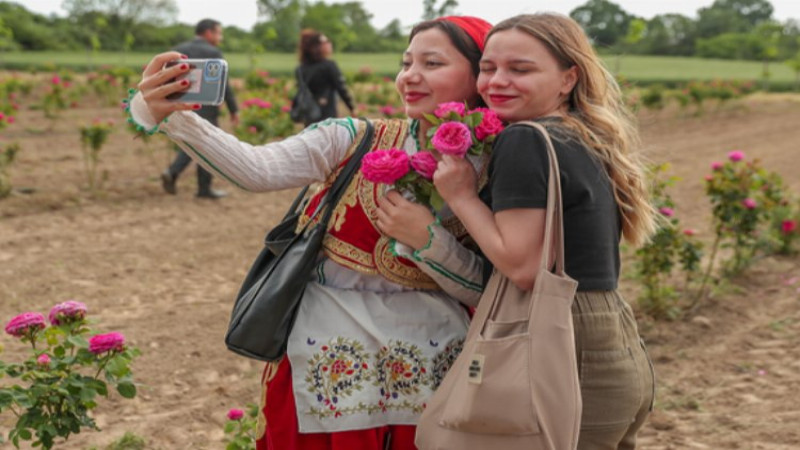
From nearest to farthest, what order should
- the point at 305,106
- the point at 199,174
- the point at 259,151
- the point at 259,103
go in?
1. the point at 259,151
2. the point at 199,174
3. the point at 305,106
4. the point at 259,103

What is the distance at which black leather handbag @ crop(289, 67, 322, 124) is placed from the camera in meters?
8.16

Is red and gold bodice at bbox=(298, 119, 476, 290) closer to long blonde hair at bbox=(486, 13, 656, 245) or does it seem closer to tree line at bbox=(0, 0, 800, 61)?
long blonde hair at bbox=(486, 13, 656, 245)

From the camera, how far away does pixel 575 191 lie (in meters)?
1.73

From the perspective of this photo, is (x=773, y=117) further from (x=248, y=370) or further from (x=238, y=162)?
(x=238, y=162)

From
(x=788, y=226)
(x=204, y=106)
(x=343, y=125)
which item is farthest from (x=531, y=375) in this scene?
(x=204, y=106)

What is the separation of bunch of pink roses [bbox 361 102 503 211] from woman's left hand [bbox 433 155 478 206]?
18 mm

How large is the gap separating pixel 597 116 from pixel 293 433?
38.2 inches

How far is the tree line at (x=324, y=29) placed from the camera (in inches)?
1449

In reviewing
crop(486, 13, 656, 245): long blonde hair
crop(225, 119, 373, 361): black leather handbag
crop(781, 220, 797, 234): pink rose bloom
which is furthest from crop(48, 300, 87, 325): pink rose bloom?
crop(781, 220, 797, 234): pink rose bloom

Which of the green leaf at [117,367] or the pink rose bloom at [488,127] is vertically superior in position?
the pink rose bloom at [488,127]

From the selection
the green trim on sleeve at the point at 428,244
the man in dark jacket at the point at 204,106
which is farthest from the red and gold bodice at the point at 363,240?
the man in dark jacket at the point at 204,106

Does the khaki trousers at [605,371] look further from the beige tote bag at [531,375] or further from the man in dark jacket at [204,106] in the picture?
the man in dark jacket at [204,106]

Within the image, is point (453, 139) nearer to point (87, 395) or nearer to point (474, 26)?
point (474, 26)

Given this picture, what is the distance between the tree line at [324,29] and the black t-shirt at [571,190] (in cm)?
2703
